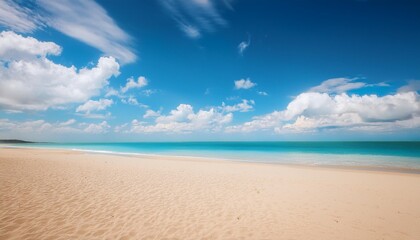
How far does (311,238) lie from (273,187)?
20.6 feet

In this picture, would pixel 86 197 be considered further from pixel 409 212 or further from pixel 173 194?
pixel 409 212

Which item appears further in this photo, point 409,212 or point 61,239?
point 409,212

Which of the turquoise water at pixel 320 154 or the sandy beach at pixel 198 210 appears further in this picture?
the turquoise water at pixel 320 154

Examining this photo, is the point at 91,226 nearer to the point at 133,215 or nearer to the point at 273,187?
the point at 133,215

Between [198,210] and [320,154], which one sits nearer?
[198,210]

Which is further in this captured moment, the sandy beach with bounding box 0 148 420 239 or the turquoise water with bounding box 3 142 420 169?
the turquoise water with bounding box 3 142 420 169

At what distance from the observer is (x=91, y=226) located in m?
6.34

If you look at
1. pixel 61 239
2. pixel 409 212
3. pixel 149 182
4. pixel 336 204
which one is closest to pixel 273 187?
pixel 336 204

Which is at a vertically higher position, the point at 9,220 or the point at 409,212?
the point at 9,220

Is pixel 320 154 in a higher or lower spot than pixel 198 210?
higher

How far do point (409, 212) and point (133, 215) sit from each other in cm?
1153

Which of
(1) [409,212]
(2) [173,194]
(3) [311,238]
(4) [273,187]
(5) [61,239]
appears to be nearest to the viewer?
(5) [61,239]

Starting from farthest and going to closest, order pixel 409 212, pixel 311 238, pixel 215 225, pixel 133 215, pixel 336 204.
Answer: pixel 336 204
pixel 409 212
pixel 133 215
pixel 215 225
pixel 311 238

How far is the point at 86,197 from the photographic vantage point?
9102mm
